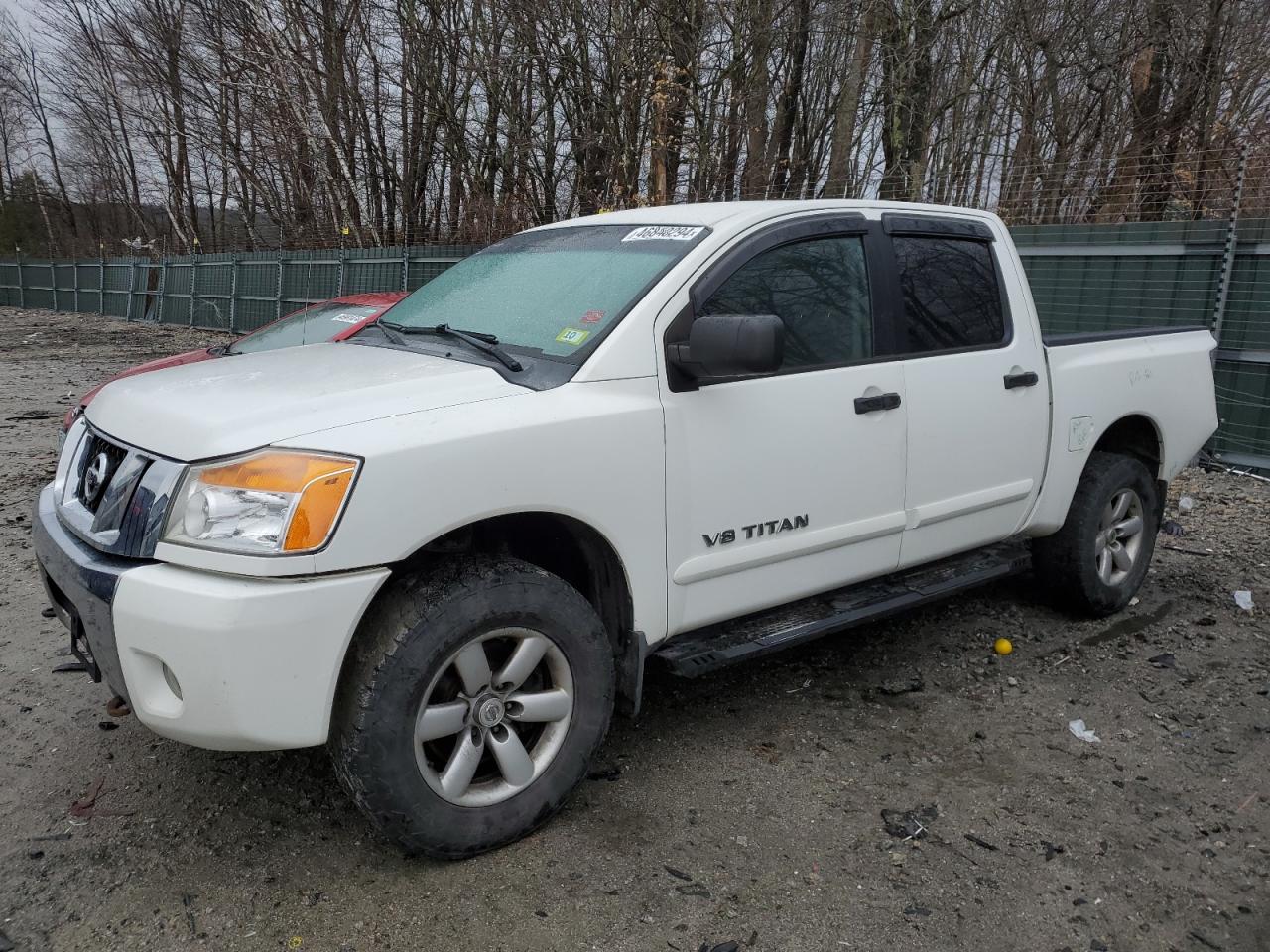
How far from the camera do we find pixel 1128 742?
3.56 meters

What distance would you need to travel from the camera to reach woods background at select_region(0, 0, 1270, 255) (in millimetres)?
12703

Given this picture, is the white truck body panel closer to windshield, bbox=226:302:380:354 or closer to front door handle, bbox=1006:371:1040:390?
front door handle, bbox=1006:371:1040:390

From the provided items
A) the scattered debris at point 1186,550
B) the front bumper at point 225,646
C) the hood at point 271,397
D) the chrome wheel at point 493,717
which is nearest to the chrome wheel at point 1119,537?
the scattered debris at point 1186,550

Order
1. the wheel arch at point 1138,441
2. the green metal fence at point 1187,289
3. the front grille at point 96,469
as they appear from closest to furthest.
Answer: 1. the front grille at point 96,469
2. the wheel arch at point 1138,441
3. the green metal fence at point 1187,289

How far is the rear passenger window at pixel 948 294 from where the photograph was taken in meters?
3.80

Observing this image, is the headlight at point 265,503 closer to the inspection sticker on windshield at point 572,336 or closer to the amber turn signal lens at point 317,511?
the amber turn signal lens at point 317,511

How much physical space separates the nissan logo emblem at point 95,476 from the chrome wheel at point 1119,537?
4025mm

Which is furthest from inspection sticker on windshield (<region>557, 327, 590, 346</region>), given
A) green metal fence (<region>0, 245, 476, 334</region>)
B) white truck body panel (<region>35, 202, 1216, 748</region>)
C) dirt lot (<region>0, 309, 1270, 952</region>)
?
green metal fence (<region>0, 245, 476, 334</region>)

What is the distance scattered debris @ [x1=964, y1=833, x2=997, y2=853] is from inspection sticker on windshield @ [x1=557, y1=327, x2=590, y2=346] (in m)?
1.88

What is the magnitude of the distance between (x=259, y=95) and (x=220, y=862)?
19.3m

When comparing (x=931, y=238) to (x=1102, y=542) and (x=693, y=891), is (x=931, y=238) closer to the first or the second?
(x=1102, y=542)

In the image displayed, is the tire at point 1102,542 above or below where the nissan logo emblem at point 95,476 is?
below

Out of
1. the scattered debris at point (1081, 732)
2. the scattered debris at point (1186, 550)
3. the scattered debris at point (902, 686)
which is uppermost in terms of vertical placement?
the scattered debris at point (1186, 550)

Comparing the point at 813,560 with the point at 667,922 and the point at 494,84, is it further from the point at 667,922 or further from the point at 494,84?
the point at 494,84
